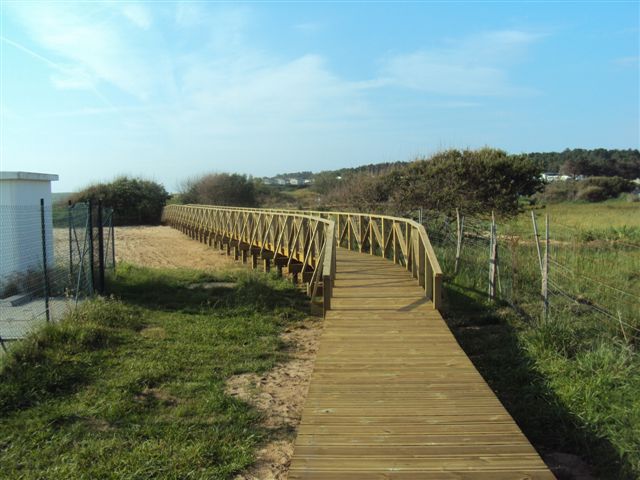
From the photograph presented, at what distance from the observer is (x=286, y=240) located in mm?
13305

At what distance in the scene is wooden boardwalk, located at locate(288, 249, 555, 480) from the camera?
3160 millimetres

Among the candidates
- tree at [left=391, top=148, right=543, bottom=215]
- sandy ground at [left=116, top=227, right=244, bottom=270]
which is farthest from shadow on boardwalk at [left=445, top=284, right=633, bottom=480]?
tree at [left=391, top=148, right=543, bottom=215]

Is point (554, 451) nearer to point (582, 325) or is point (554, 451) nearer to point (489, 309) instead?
point (582, 325)

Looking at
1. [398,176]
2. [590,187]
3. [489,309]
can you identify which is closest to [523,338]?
[489,309]

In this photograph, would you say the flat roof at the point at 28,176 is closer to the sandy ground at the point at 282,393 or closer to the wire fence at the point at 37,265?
the wire fence at the point at 37,265

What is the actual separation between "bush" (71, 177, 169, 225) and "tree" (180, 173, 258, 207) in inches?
143

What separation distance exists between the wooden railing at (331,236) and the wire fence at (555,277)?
137 centimetres

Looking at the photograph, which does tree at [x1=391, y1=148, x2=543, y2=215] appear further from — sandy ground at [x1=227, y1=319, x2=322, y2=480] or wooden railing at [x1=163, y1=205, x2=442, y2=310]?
sandy ground at [x1=227, y1=319, x2=322, y2=480]

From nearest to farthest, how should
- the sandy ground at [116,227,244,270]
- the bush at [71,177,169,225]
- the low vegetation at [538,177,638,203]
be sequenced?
the sandy ground at [116,227,244,270] → the bush at [71,177,169,225] → the low vegetation at [538,177,638,203]

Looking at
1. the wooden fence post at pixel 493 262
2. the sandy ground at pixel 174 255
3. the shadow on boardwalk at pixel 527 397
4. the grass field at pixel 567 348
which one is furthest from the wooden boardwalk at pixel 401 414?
the sandy ground at pixel 174 255

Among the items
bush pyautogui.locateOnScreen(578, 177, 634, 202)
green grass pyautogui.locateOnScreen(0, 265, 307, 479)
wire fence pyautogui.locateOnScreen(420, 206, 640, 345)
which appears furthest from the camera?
bush pyautogui.locateOnScreen(578, 177, 634, 202)

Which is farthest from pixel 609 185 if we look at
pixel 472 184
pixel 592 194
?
pixel 472 184

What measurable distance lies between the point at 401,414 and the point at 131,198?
44.1 m

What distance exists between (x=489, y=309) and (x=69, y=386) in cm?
632
